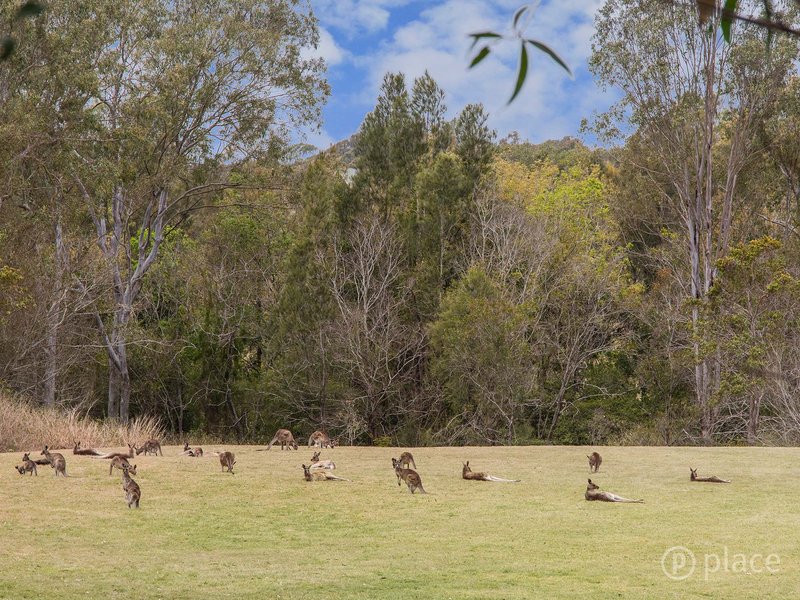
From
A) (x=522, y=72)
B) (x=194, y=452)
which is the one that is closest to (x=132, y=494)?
(x=194, y=452)

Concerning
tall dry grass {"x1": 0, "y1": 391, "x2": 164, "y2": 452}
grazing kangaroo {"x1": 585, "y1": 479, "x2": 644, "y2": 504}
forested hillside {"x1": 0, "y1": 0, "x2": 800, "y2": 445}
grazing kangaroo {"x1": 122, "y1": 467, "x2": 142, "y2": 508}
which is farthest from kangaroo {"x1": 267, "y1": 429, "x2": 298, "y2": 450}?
forested hillside {"x1": 0, "y1": 0, "x2": 800, "y2": 445}

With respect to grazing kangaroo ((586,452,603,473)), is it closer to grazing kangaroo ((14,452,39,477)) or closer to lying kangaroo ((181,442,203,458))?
lying kangaroo ((181,442,203,458))

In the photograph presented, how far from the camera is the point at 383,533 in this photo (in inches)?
326

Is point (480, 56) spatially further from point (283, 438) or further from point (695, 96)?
point (695, 96)

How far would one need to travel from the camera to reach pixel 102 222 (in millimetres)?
31328

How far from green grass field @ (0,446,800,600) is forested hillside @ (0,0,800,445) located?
15.7 meters

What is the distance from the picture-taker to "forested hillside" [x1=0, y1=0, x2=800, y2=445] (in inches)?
1093

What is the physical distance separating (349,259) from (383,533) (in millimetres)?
22592

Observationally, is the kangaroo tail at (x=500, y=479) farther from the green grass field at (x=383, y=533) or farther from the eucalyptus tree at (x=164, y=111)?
the eucalyptus tree at (x=164, y=111)

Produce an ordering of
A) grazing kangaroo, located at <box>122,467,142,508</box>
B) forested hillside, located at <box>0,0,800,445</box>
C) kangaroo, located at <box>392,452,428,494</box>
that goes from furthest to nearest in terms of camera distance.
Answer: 1. forested hillside, located at <box>0,0,800,445</box>
2. kangaroo, located at <box>392,452,428,494</box>
3. grazing kangaroo, located at <box>122,467,142,508</box>

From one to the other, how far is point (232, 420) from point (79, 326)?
591cm

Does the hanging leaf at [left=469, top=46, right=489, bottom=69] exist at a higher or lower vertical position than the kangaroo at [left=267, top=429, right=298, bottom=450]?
higher

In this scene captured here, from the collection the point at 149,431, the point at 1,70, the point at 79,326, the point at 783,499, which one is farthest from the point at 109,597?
the point at 79,326

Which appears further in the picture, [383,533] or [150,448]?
[150,448]
